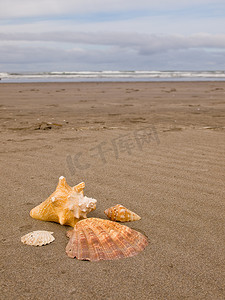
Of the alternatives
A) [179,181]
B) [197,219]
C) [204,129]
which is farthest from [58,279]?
[204,129]

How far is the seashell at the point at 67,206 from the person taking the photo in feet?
8.20

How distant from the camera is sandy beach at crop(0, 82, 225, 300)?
1.92 metres

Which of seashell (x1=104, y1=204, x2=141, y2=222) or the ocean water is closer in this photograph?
seashell (x1=104, y1=204, x2=141, y2=222)

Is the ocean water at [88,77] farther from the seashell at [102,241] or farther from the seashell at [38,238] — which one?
the seashell at [102,241]

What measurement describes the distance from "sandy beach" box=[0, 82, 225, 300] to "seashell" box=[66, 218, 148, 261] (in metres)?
0.06

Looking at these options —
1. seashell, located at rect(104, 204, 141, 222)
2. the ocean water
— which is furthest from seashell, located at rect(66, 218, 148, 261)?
the ocean water

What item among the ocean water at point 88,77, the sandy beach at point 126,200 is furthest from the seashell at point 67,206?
the ocean water at point 88,77

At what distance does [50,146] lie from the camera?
5098 millimetres

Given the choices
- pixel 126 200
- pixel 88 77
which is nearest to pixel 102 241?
pixel 126 200

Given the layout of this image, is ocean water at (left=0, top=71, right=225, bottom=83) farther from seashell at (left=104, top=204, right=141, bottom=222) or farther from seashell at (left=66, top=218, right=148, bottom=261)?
seashell at (left=66, top=218, right=148, bottom=261)

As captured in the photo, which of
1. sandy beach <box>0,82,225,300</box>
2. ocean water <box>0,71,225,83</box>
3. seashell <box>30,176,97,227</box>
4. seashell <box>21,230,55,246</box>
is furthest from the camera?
ocean water <box>0,71,225,83</box>

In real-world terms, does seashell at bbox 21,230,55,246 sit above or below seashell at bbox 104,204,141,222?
below

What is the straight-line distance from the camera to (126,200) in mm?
3109

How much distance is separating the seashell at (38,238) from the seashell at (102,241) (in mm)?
150
